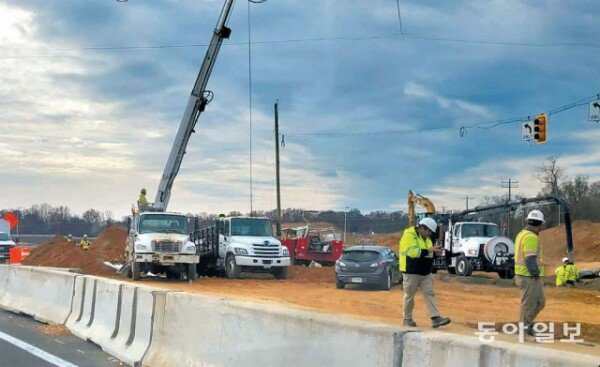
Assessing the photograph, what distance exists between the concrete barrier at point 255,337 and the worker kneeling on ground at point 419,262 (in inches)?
176

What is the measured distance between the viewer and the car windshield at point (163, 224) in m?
24.4

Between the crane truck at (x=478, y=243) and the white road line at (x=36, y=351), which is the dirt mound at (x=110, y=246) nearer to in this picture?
the crane truck at (x=478, y=243)

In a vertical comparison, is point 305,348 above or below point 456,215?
below

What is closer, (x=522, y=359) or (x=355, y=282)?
(x=522, y=359)

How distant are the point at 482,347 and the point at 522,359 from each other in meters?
0.34

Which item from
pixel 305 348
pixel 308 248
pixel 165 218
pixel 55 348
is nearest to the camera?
pixel 305 348

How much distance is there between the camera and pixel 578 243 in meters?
56.4

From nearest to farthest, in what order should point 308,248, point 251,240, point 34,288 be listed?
point 34,288 < point 251,240 < point 308,248

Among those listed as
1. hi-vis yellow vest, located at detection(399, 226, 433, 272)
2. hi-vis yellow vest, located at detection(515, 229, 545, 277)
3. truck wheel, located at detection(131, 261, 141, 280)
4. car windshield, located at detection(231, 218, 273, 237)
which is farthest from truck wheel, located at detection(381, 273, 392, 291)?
hi-vis yellow vest, located at detection(515, 229, 545, 277)

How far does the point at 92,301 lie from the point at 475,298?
47.9ft

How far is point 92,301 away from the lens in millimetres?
10992

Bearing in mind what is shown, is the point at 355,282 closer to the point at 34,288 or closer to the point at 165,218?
the point at 165,218

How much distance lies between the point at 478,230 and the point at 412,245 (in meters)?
20.9

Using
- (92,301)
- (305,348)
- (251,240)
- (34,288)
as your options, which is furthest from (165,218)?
(305,348)
